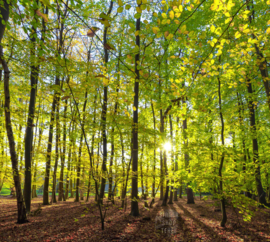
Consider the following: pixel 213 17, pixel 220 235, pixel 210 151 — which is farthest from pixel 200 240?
pixel 213 17

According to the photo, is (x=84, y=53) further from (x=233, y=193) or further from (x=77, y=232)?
(x=233, y=193)

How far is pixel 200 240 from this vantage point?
4074 mm

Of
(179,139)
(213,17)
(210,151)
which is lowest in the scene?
(210,151)

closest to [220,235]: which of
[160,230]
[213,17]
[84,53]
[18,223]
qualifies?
[160,230]

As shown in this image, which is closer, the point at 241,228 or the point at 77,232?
the point at 77,232

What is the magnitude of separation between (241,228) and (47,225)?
20.0ft

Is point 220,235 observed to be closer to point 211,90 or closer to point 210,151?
point 210,151

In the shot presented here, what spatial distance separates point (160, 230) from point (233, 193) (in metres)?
2.41

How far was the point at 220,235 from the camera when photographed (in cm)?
437

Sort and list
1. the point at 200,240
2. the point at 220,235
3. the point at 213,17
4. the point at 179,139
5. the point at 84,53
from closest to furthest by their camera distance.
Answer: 1. the point at 200,240
2. the point at 220,235
3. the point at 213,17
4. the point at 179,139
5. the point at 84,53

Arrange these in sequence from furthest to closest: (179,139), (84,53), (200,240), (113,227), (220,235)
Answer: (84,53) < (179,139) < (113,227) < (220,235) < (200,240)

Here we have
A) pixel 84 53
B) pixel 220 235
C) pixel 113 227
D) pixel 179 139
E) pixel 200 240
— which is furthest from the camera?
pixel 84 53

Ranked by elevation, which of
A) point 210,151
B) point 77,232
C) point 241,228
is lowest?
point 241,228

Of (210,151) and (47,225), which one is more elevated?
(210,151)
